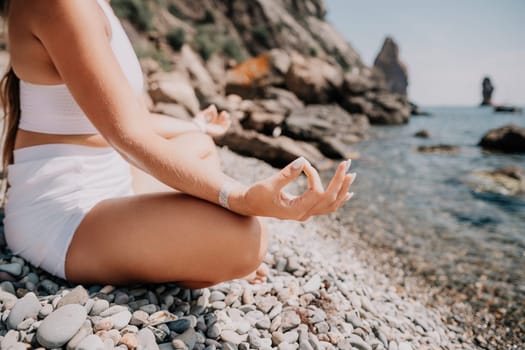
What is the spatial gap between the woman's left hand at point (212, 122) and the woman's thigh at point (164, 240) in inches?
58.4

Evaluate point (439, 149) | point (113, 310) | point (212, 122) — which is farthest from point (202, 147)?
point (439, 149)

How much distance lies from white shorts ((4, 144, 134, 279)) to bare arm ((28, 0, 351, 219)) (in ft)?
1.66

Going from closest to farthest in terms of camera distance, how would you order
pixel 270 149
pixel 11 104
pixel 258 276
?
1. pixel 11 104
2. pixel 258 276
3. pixel 270 149

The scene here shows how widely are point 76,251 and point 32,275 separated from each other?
1.46 feet

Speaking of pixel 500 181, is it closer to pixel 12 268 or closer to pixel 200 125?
pixel 200 125

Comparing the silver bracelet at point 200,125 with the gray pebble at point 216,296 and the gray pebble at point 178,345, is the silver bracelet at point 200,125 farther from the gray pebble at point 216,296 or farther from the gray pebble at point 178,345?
the gray pebble at point 178,345

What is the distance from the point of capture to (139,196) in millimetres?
1645

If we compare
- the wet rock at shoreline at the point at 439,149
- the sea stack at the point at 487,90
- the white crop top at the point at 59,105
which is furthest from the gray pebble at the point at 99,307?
the sea stack at the point at 487,90

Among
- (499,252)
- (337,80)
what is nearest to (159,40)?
(337,80)

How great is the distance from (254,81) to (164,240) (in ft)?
62.0

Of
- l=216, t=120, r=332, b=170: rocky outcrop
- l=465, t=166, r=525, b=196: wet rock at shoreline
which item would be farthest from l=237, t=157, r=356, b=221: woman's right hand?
l=465, t=166, r=525, b=196: wet rock at shoreline

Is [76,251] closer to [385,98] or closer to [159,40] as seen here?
[159,40]

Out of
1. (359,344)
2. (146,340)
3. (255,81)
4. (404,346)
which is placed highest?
(255,81)

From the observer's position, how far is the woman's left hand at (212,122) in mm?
3045
